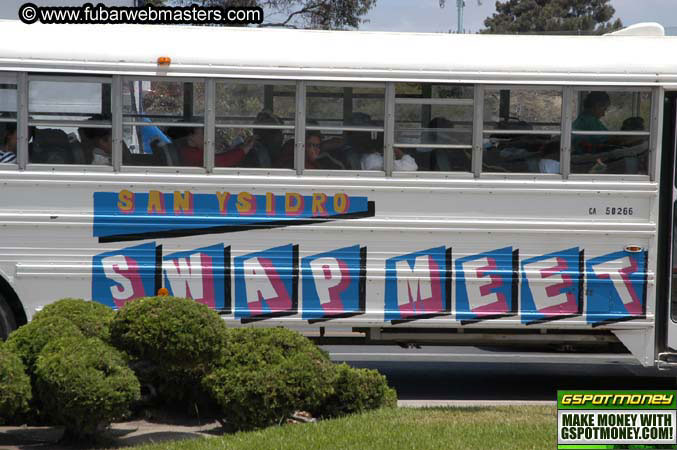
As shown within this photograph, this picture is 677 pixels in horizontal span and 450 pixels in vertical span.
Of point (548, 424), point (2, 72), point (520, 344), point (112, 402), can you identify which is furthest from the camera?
point (520, 344)

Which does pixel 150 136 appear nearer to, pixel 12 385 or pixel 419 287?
pixel 419 287

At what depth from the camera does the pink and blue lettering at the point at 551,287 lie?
336 inches

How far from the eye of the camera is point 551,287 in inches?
337

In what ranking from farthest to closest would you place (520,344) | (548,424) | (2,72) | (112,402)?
1. (520,344)
2. (2,72)
3. (548,424)
4. (112,402)

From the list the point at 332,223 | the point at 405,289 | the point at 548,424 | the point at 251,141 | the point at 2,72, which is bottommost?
the point at 548,424

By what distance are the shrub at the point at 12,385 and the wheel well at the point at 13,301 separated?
7.16 ft

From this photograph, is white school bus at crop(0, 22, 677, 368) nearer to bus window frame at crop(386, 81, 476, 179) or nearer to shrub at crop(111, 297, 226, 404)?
bus window frame at crop(386, 81, 476, 179)

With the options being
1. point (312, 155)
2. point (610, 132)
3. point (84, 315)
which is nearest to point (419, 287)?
point (312, 155)

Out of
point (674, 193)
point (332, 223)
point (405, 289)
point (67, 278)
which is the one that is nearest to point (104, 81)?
point (67, 278)

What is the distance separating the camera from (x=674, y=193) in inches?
338

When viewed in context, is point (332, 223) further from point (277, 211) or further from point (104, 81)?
point (104, 81)

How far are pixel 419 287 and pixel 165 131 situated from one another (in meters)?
2.45

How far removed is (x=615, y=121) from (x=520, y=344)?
80.9 inches

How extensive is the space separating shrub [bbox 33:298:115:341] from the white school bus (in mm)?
1104
